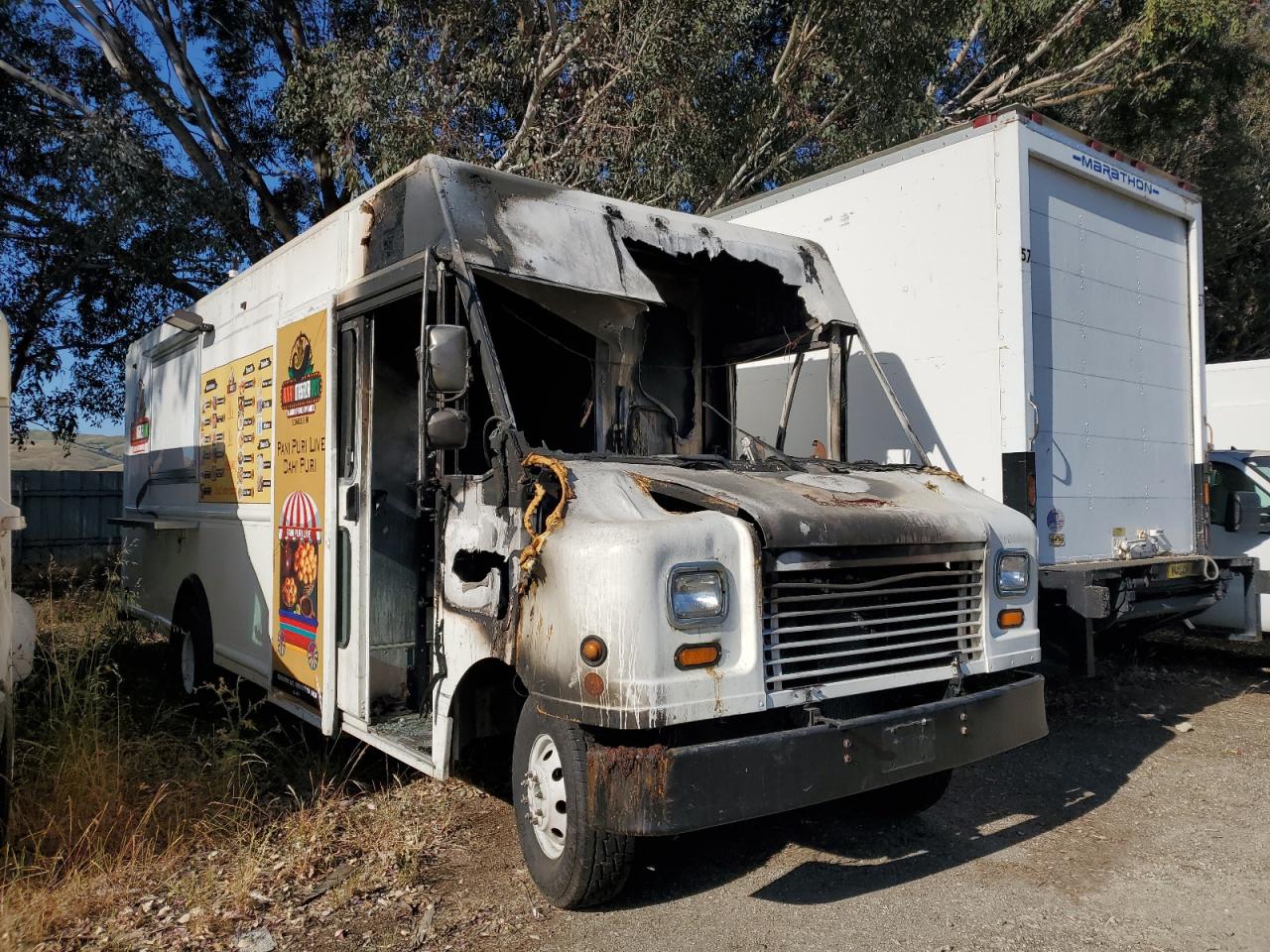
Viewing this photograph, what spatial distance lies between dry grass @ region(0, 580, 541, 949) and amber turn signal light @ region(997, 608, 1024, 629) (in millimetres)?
2280

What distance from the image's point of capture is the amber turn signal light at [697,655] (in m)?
3.36

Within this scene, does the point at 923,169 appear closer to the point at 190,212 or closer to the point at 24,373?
the point at 190,212

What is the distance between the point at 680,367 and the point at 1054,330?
230cm

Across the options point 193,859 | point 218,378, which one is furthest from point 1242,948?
point 218,378

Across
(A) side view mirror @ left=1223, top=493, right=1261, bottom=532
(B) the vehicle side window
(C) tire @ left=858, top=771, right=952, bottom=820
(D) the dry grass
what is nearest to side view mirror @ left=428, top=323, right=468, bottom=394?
(D) the dry grass

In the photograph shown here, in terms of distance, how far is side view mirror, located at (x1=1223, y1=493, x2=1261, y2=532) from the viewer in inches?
325

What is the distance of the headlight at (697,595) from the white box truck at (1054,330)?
2965 mm

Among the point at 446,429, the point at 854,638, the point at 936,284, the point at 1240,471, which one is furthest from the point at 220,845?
the point at 1240,471

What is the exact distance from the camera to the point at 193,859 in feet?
14.1

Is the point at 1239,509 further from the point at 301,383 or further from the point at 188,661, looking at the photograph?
the point at 188,661

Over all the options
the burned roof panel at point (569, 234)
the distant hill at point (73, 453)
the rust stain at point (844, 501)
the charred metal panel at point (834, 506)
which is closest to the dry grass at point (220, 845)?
the charred metal panel at point (834, 506)

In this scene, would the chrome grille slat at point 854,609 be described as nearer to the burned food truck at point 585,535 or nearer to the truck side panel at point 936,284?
the burned food truck at point 585,535

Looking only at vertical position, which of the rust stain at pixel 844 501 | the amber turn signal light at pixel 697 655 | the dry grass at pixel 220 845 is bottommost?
the dry grass at pixel 220 845

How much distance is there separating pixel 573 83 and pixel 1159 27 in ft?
23.4
